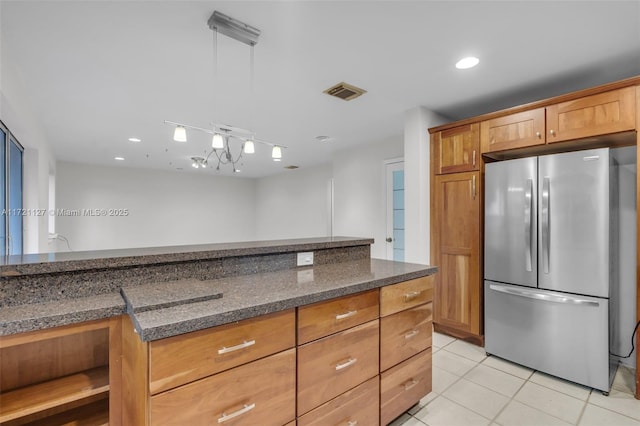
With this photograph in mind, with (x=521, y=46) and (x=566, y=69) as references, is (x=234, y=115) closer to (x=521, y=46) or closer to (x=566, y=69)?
(x=521, y=46)

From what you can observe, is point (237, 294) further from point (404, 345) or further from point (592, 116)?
point (592, 116)

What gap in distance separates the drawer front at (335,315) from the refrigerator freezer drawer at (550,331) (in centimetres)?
169

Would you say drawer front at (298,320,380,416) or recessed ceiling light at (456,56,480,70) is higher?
recessed ceiling light at (456,56,480,70)

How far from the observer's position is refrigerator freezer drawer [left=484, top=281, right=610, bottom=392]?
7.12 feet

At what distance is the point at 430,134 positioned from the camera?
10.7ft

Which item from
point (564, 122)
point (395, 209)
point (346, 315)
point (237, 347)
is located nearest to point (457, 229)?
point (564, 122)

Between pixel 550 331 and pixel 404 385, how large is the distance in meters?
1.45

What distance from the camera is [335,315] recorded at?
4.73ft

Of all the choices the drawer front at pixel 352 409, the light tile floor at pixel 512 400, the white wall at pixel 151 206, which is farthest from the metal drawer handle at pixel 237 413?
the white wall at pixel 151 206

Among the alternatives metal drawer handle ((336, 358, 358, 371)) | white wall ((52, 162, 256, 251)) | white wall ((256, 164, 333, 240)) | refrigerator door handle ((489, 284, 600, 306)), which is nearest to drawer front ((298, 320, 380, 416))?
metal drawer handle ((336, 358, 358, 371))

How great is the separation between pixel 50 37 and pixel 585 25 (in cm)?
343

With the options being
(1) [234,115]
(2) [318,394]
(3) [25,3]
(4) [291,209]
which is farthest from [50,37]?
(4) [291,209]

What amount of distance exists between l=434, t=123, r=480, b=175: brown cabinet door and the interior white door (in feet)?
3.76

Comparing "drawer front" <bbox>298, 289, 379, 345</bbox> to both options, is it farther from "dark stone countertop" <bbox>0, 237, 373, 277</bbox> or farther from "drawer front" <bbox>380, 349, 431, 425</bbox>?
"dark stone countertop" <bbox>0, 237, 373, 277</bbox>
